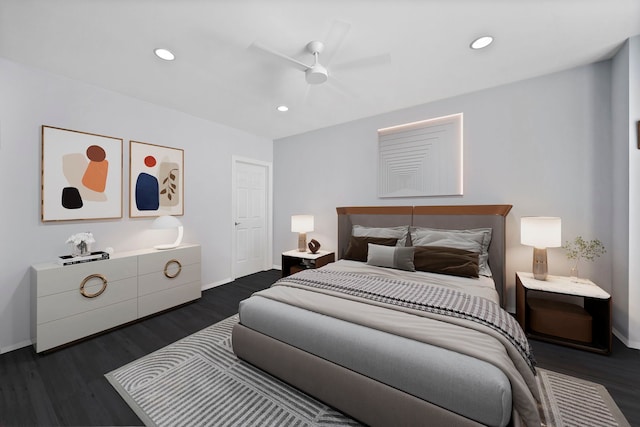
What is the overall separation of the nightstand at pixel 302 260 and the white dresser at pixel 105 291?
4.19 ft

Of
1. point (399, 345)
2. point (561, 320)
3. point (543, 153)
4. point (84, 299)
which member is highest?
point (543, 153)

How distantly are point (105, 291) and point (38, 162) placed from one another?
54.5 inches

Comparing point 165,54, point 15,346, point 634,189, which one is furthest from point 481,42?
point 15,346

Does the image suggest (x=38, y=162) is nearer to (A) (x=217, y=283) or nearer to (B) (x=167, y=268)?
(B) (x=167, y=268)

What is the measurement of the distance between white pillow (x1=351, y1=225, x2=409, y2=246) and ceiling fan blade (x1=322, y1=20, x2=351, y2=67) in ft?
6.77

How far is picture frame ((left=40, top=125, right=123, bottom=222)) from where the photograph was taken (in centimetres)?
233

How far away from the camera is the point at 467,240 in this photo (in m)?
2.62

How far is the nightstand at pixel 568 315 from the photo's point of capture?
6.56 feet

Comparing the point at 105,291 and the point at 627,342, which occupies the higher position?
the point at 105,291

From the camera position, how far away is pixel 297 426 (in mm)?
1396

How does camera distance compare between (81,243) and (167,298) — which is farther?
(167,298)

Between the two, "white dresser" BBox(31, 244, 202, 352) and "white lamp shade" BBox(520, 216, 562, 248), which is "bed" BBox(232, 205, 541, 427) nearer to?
"white lamp shade" BBox(520, 216, 562, 248)

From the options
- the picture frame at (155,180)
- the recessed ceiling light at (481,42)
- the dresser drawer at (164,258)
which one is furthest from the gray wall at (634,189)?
the picture frame at (155,180)

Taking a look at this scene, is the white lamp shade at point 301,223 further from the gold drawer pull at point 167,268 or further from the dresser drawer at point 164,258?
the gold drawer pull at point 167,268
